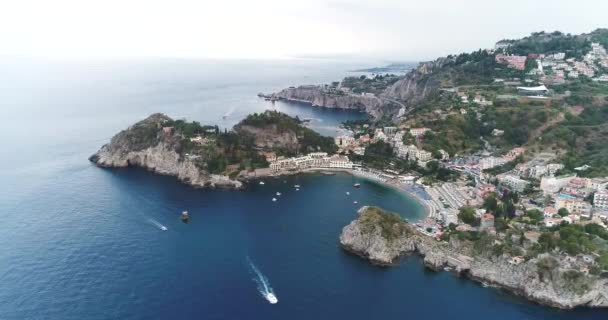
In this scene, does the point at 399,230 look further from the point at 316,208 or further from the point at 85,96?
the point at 85,96

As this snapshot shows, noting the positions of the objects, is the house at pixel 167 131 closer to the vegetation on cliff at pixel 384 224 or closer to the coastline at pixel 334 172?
the coastline at pixel 334 172

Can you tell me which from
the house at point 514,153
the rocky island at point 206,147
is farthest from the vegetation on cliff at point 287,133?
the house at point 514,153

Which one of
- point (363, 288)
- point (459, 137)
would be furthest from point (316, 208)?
point (459, 137)

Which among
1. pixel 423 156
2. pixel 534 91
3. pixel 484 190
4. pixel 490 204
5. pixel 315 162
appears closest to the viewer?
pixel 490 204

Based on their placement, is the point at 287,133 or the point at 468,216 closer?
the point at 468,216

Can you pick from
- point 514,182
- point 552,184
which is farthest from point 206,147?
point 552,184

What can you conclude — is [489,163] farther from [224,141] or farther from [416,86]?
[416,86]

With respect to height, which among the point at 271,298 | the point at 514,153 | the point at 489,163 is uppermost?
the point at 514,153

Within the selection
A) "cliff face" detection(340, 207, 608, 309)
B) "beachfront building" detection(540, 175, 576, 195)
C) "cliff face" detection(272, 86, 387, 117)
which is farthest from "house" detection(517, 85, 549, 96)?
"cliff face" detection(340, 207, 608, 309)
